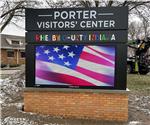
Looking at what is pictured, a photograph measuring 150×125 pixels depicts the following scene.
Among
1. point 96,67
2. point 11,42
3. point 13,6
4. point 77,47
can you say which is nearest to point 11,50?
point 11,42

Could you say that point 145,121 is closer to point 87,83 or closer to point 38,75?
point 87,83

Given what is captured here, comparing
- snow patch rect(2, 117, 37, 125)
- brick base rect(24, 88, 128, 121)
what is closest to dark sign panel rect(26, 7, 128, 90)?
brick base rect(24, 88, 128, 121)

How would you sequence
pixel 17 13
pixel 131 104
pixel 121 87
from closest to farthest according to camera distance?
pixel 121 87 → pixel 131 104 → pixel 17 13

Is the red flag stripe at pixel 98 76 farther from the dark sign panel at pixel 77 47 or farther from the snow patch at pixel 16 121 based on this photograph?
the snow patch at pixel 16 121

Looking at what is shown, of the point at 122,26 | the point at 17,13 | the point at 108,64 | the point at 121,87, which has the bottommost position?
the point at 121,87

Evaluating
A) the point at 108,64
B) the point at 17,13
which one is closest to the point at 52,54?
the point at 108,64

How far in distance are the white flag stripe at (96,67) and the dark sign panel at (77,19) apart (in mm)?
1000

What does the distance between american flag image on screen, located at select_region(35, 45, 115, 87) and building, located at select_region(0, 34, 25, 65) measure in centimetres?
4539

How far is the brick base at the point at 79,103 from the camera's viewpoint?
9.89 metres

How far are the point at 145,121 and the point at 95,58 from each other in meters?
2.32

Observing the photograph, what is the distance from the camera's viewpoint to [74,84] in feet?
33.3

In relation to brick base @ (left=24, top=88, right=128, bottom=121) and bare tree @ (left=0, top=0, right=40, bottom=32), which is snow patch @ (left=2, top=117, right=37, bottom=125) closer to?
brick base @ (left=24, top=88, right=128, bottom=121)

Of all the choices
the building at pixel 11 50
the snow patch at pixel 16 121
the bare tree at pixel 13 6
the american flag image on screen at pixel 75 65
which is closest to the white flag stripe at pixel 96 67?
the american flag image on screen at pixel 75 65

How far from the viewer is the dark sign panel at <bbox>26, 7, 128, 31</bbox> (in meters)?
9.93
